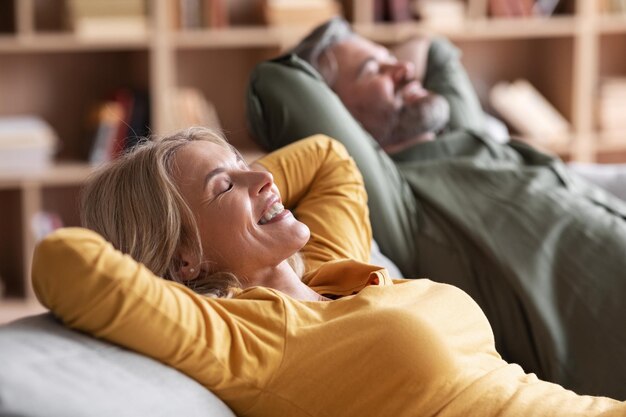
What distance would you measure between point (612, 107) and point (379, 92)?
1829mm

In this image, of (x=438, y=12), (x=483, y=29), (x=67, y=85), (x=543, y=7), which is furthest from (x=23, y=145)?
(x=543, y=7)

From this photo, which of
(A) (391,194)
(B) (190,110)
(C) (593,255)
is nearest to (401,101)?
(A) (391,194)

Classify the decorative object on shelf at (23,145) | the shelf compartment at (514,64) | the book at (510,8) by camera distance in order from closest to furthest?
the decorative object on shelf at (23,145) → the book at (510,8) → the shelf compartment at (514,64)

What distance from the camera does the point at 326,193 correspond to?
1.84 m

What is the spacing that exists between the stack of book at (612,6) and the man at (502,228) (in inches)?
76.2

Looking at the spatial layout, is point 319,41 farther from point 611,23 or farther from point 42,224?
point 611,23

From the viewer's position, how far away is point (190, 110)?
11.9 ft

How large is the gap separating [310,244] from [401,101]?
3.29 feet

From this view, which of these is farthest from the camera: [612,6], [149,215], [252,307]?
[612,6]

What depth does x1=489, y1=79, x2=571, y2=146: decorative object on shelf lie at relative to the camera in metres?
4.07

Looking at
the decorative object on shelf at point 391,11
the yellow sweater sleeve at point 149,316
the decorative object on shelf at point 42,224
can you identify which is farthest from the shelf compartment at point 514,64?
the yellow sweater sleeve at point 149,316

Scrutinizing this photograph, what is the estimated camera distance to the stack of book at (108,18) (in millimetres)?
3477

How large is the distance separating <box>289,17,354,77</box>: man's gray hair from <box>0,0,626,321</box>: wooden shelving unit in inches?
44.5

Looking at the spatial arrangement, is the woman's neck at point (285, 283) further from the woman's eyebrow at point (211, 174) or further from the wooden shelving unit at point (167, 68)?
the wooden shelving unit at point (167, 68)
